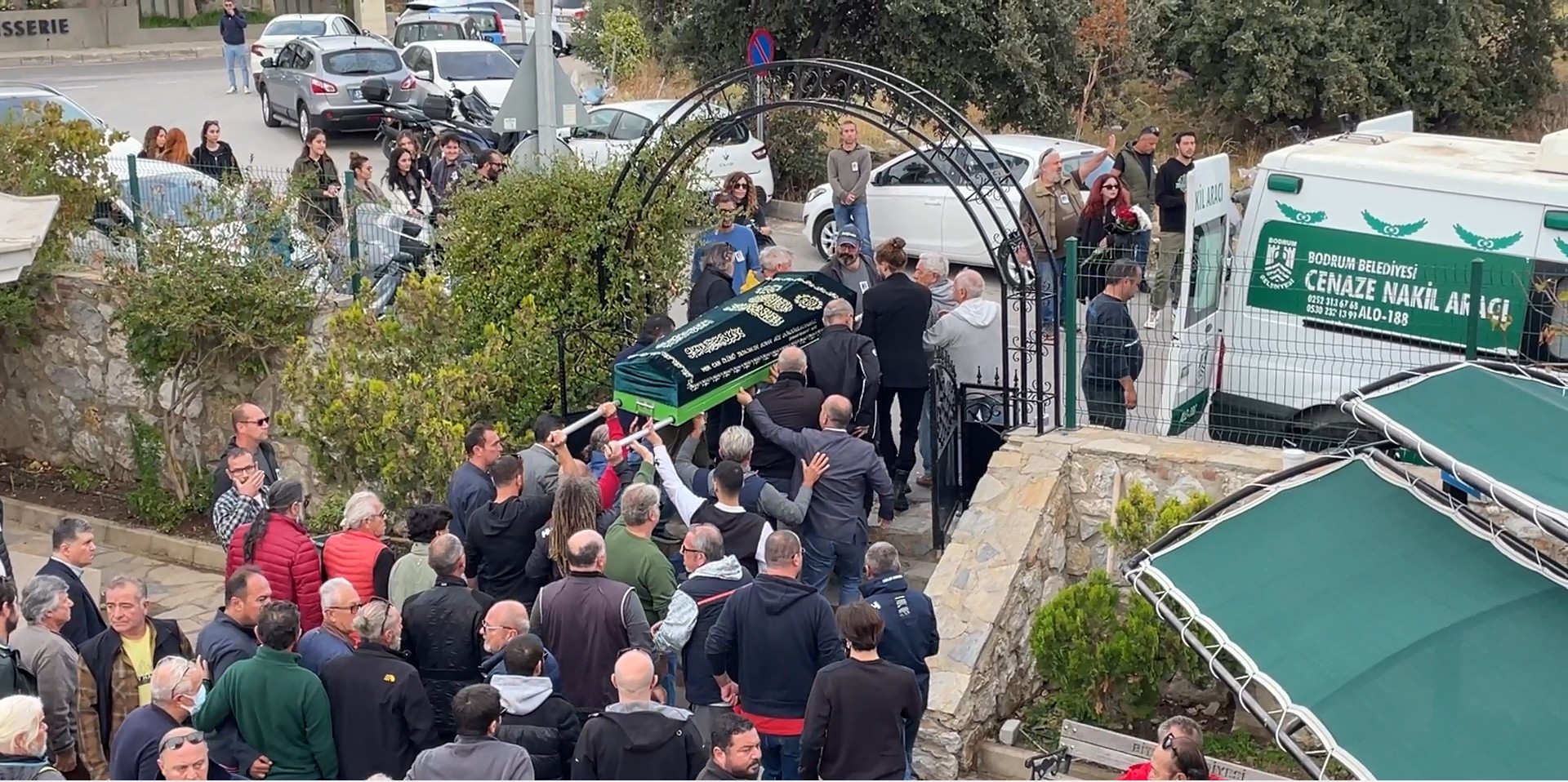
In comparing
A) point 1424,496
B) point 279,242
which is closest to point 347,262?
point 279,242

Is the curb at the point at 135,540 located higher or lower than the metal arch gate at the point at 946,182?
lower

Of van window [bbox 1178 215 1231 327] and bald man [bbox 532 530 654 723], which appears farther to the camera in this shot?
van window [bbox 1178 215 1231 327]

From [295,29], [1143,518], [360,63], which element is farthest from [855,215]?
[295,29]

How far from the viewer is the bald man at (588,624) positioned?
7375 mm

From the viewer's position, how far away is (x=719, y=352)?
9914 mm

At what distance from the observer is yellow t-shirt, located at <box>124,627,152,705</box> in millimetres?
7426

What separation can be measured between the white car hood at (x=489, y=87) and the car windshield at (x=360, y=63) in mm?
1231

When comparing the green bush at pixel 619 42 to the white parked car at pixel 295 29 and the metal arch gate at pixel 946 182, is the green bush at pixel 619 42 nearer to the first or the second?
the white parked car at pixel 295 29

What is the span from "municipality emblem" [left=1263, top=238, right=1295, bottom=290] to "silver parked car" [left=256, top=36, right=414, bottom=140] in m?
17.0

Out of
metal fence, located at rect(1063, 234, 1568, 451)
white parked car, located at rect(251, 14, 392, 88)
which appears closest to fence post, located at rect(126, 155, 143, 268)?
metal fence, located at rect(1063, 234, 1568, 451)

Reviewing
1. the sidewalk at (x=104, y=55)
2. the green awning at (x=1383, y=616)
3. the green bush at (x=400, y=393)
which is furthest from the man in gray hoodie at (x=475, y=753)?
the sidewalk at (x=104, y=55)

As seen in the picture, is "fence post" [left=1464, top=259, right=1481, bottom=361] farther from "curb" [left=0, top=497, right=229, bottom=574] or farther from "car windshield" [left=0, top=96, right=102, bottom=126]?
"car windshield" [left=0, top=96, right=102, bottom=126]

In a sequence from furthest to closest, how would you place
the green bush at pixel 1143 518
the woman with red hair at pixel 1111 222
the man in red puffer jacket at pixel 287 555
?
1. the woman with red hair at pixel 1111 222
2. the green bush at pixel 1143 518
3. the man in red puffer jacket at pixel 287 555

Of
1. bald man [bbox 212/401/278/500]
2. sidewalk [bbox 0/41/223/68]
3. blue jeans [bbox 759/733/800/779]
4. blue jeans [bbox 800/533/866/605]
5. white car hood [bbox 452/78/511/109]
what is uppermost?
sidewalk [bbox 0/41/223/68]
